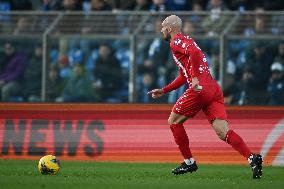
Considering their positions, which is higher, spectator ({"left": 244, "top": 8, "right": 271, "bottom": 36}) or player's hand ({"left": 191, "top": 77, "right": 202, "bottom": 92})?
player's hand ({"left": 191, "top": 77, "right": 202, "bottom": 92})

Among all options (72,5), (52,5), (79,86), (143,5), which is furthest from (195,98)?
(52,5)

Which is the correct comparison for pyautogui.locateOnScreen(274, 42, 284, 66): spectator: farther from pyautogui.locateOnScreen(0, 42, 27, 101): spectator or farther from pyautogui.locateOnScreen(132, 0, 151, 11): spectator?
pyautogui.locateOnScreen(0, 42, 27, 101): spectator

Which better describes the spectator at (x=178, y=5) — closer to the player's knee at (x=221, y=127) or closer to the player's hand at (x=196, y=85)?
the player's knee at (x=221, y=127)

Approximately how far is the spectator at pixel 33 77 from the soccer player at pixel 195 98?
7.70 meters

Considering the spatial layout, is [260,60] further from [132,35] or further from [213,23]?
[132,35]

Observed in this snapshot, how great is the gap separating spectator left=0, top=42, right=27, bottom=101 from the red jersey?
324 inches

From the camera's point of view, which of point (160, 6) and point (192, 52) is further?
point (160, 6)

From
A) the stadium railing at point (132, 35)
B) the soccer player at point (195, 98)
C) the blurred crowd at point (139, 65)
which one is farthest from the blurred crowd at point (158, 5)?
the soccer player at point (195, 98)

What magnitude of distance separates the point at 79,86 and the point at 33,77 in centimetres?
110

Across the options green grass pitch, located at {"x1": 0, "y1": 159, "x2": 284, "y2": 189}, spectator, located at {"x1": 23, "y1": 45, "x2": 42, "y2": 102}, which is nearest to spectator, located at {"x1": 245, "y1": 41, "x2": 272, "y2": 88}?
green grass pitch, located at {"x1": 0, "y1": 159, "x2": 284, "y2": 189}

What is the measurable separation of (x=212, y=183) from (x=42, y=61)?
9.25 meters

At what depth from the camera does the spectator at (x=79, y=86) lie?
2048 cm

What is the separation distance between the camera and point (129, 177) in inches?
518

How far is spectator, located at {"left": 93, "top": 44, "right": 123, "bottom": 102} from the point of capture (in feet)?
67.0
